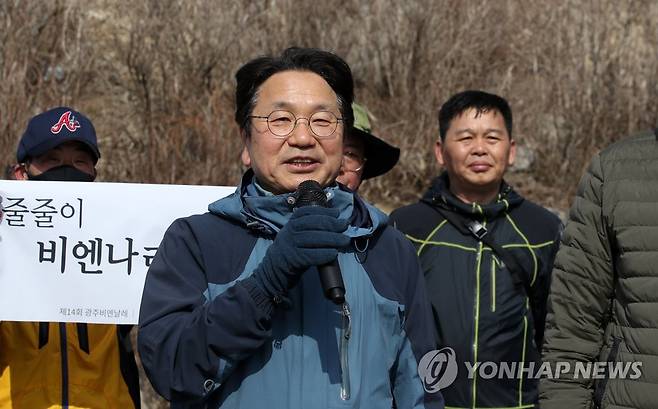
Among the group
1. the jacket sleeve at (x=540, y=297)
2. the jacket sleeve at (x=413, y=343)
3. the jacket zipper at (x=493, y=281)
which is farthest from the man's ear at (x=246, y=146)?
the jacket sleeve at (x=540, y=297)

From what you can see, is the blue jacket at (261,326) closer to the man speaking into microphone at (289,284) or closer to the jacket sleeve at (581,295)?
the man speaking into microphone at (289,284)

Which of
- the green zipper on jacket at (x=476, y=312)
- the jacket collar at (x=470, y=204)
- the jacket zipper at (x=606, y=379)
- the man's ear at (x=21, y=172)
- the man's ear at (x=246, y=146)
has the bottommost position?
the jacket zipper at (x=606, y=379)

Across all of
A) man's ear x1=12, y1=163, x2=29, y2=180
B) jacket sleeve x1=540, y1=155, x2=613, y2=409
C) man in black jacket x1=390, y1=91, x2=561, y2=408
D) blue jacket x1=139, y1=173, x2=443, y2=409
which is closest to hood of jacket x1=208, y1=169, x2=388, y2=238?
blue jacket x1=139, y1=173, x2=443, y2=409

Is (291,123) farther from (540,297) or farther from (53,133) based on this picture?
(540,297)

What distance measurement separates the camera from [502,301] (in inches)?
166

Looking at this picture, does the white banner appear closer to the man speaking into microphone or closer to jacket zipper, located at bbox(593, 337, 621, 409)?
the man speaking into microphone

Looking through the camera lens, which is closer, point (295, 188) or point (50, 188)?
point (295, 188)

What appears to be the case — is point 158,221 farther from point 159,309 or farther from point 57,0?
point 57,0

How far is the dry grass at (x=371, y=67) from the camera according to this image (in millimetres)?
8586

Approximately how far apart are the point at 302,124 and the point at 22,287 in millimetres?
1540

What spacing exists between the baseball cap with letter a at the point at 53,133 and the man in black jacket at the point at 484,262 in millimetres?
1530

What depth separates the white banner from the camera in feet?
11.4

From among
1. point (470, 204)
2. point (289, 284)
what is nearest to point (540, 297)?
point (470, 204)

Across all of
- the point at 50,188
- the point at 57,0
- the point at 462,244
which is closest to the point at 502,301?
the point at 462,244
